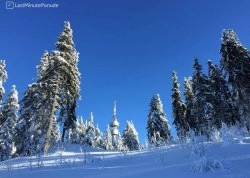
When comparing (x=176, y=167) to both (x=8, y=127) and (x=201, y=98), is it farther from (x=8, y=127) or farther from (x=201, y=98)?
(x=8, y=127)

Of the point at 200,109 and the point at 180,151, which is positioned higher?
the point at 200,109

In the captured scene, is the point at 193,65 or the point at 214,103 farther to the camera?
the point at 193,65

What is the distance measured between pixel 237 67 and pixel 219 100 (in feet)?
23.6

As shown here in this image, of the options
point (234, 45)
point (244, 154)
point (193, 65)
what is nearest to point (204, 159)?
point (244, 154)

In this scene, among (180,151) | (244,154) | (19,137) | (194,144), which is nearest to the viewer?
(244,154)

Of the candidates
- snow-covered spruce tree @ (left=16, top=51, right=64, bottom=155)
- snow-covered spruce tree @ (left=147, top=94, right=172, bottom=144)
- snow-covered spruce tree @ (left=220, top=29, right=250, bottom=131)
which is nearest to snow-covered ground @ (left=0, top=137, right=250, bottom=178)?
snow-covered spruce tree @ (left=16, top=51, right=64, bottom=155)

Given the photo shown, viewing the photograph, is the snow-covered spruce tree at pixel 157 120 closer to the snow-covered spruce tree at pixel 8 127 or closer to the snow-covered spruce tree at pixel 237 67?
the snow-covered spruce tree at pixel 237 67

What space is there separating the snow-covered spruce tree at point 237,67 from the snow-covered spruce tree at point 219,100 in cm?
354

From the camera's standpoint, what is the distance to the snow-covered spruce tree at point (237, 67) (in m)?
35.8

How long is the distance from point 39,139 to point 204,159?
98.0 ft

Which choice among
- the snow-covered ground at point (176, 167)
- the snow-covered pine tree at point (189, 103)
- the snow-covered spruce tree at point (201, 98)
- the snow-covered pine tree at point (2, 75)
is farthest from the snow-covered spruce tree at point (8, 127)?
the snow-covered ground at point (176, 167)

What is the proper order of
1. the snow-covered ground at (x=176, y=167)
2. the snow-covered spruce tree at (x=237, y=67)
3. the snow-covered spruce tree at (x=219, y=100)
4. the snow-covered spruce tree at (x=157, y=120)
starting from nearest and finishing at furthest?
1. the snow-covered ground at (x=176, y=167)
2. the snow-covered spruce tree at (x=237, y=67)
3. the snow-covered spruce tree at (x=219, y=100)
4. the snow-covered spruce tree at (x=157, y=120)

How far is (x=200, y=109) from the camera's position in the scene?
43375mm

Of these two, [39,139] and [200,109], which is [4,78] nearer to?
[39,139]
